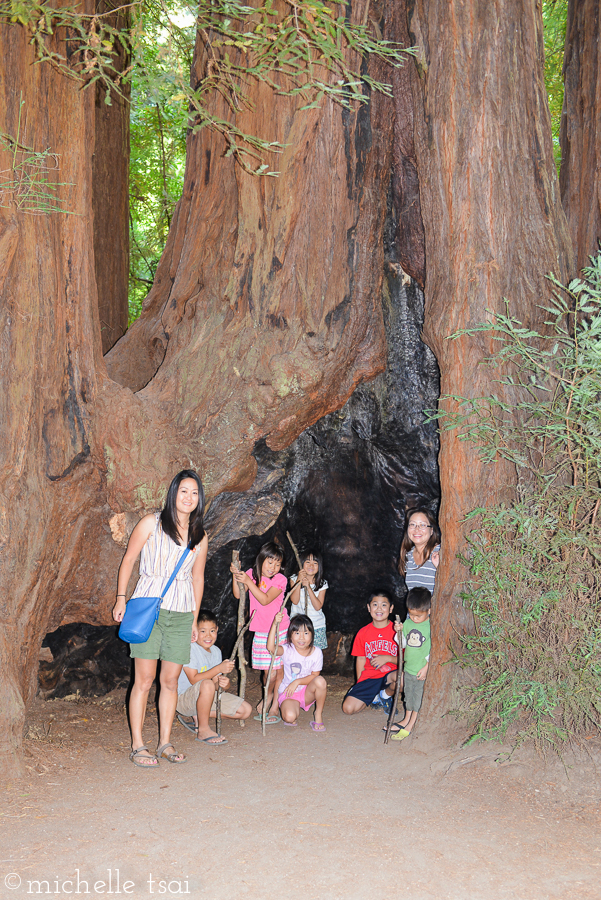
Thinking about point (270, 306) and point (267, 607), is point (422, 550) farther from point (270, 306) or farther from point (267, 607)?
point (270, 306)

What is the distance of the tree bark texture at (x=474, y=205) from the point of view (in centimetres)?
465

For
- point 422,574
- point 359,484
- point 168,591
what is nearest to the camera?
point 168,591

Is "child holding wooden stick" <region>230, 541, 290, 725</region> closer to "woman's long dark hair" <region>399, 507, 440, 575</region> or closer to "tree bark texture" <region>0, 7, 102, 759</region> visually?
"woman's long dark hair" <region>399, 507, 440, 575</region>

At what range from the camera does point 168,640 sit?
439cm

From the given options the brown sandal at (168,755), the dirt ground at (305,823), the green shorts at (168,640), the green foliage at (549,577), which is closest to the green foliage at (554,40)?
the green foliage at (549,577)

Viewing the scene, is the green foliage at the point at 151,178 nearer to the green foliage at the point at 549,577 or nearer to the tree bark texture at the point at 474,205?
the tree bark texture at the point at 474,205

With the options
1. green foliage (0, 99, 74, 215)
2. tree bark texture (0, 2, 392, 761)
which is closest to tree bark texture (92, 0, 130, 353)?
tree bark texture (0, 2, 392, 761)

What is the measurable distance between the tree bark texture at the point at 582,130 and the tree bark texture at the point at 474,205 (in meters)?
0.75

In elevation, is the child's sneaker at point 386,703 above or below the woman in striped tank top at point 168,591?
below

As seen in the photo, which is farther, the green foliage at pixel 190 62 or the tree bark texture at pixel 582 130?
the tree bark texture at pixel 582 130

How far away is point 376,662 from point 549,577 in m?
2.08

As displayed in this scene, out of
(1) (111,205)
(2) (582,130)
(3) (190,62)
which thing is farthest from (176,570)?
(1) (111,205)

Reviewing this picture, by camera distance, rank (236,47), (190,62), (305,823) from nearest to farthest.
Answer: (305,823), (190,62), (236,47)

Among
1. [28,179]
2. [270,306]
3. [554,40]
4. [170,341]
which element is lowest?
[170,341]
